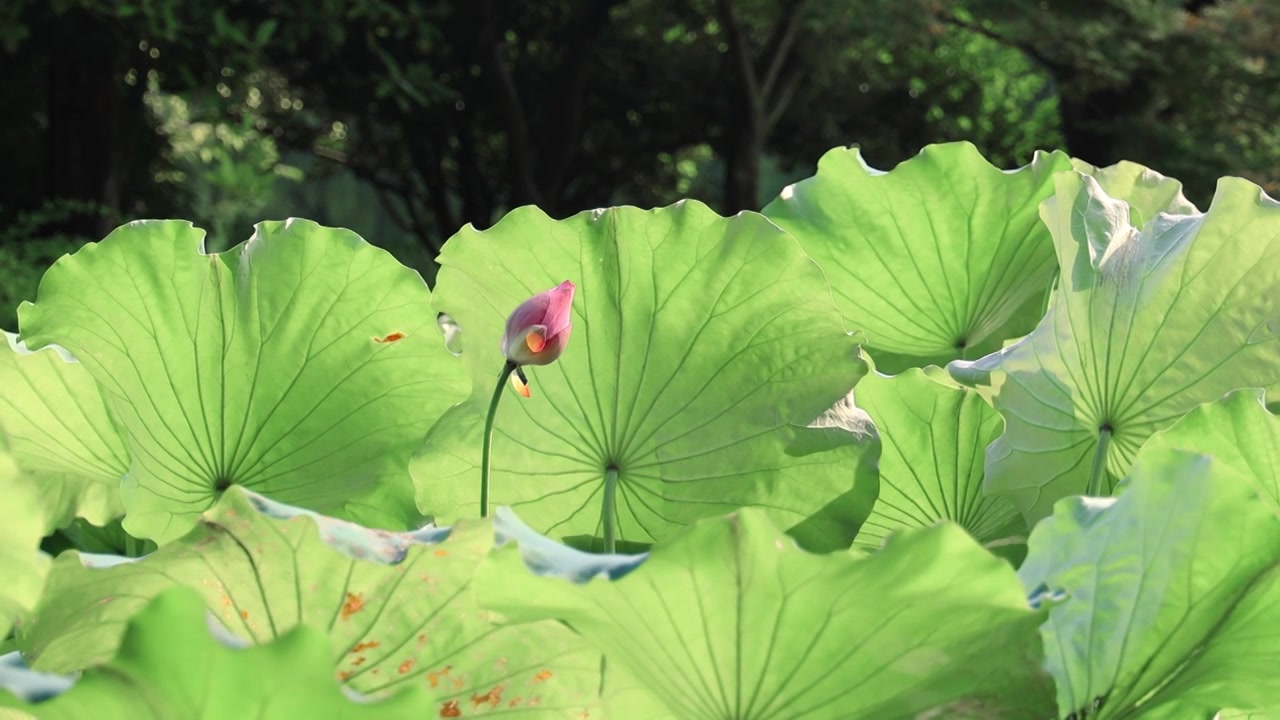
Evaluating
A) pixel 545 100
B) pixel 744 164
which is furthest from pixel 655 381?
pixel 545 100

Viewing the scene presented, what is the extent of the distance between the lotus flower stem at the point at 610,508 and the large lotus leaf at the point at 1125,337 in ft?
0.27

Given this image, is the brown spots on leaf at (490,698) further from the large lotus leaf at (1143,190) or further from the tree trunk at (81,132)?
the tree trunk at (81,132)

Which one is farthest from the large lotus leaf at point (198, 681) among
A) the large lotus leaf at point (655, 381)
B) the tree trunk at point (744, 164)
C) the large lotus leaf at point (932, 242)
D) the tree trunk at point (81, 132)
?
the tree trunk at point (744, 164)

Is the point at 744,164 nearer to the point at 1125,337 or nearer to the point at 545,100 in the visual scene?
the point at 545,100

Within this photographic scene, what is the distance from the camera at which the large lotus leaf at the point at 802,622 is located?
178 millimetres

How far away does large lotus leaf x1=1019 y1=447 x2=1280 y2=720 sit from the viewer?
197mm

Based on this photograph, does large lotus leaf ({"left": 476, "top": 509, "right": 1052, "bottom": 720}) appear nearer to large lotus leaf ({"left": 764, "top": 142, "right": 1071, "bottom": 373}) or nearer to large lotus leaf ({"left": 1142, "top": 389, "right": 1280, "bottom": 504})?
large lotus leaf ({"left": 1142, "top": 389, "right": 1280, "bottom": 504})

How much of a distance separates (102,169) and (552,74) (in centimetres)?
272

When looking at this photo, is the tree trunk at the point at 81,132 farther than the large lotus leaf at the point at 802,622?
Yes

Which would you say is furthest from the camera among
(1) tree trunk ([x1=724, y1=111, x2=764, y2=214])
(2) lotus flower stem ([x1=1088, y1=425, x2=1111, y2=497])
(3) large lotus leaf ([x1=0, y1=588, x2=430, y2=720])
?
(1) tree trunk ([x1=724, y1=111, x2=764, y2=214])

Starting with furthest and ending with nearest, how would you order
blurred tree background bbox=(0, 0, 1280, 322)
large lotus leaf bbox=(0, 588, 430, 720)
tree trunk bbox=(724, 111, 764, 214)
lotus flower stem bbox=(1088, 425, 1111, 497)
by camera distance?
tree trunk bbox=(724, 111, 764, 214) < blurred tree background bbox=(0, 0, 1280, 322) < lotus flower stem bbox=(1088, 425, 1111, 497) < large lotus leaf bbox=(0, 588, 430, 720)

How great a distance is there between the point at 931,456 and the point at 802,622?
5.1 inches

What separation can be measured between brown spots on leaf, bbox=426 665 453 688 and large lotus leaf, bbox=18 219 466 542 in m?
0.09

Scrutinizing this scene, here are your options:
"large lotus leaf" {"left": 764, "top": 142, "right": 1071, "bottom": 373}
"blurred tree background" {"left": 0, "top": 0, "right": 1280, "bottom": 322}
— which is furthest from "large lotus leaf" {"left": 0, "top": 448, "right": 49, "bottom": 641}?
"blurred tree background" {"left": 0, "top": 0, "right": 1280, "bottom": 322}
